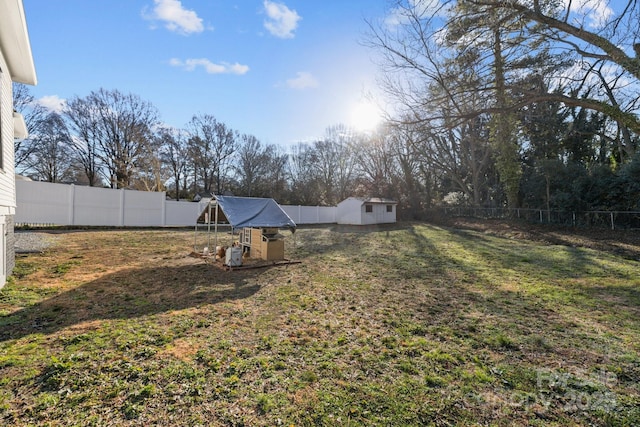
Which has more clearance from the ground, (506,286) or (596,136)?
(596,136)

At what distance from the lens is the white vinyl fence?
42.6ft

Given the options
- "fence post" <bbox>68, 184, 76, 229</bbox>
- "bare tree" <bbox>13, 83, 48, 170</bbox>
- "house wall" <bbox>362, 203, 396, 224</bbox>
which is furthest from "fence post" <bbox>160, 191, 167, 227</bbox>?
"bare tree" <bbox>13, 83, 48, 170</bbox>

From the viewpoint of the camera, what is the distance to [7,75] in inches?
231

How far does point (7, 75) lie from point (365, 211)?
65.3ft

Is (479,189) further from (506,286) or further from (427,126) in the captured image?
(506,286)

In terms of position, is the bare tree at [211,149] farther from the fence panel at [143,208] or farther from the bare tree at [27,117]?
the fence panel at [143,208]

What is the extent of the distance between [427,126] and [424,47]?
232cm

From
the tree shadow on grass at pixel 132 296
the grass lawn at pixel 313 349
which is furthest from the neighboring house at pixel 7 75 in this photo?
the tree shadow on grass at pixel 132 296

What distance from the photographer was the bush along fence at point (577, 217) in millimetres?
13672

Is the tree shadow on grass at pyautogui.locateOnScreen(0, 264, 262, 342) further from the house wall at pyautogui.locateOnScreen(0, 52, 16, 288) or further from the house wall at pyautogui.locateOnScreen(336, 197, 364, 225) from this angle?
the house wall at pyautogui.locateOnScreen(336, 197, 364, 225)

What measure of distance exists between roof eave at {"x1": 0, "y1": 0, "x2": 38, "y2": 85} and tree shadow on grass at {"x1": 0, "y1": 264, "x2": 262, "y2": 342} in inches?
178

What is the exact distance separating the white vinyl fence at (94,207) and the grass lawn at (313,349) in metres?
6.95

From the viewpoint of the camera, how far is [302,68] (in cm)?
1040

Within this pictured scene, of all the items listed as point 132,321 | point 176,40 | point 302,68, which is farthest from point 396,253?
point 176,40
